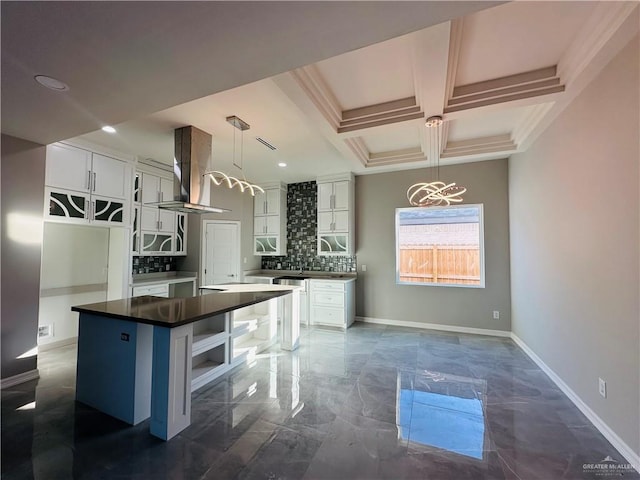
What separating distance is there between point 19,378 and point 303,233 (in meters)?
4.34

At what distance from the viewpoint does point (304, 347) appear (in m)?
3.90

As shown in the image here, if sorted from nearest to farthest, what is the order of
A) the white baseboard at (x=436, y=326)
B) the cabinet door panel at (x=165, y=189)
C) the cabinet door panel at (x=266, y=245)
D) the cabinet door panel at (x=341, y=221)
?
the white baseboard at (x=436, y=326) < the cabinet door panel at (x=165, y=189) < the cabinet door panel at (x=341, y=221) < the cabinet door panel at (x=266, y=245)

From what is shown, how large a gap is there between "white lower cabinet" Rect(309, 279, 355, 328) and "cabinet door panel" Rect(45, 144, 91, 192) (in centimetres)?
362

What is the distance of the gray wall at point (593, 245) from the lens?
1797 mm

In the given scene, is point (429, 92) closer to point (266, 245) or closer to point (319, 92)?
point (319, 92)

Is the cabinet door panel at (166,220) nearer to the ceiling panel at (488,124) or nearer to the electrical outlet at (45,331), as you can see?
Answer: the electrical outlet at (45,331)

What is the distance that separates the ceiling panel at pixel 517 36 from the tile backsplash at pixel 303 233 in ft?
12.1

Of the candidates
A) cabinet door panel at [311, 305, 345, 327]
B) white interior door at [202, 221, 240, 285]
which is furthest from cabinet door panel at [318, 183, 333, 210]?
cabinet door panel at [311, 305, 345, 327]

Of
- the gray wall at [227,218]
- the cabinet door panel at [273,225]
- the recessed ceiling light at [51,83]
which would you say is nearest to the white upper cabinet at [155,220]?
the gray wall at [227,218]

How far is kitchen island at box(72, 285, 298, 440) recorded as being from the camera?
199 centimetres

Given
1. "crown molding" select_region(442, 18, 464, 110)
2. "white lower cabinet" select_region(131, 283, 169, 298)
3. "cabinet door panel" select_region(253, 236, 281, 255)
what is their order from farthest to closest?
"cabinet door panel" select_region(253, 236, 281, 255)
"white lower cabinet" select_region(131, 283, 169, 298)
"crown molding" select_region(442, 18, 464, 110)

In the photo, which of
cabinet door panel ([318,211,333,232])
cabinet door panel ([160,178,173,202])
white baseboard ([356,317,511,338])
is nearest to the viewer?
white baseboard ([356,317,511,338])

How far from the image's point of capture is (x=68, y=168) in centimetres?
336

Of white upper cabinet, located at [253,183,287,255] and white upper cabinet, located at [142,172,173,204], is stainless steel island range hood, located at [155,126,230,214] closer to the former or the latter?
white upper cabinet, located at [142,172,173,204]
